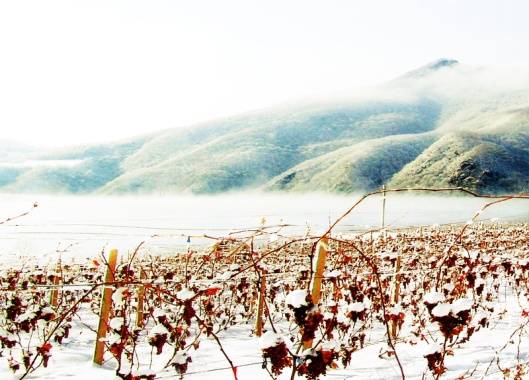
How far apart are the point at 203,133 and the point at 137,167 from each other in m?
36.0

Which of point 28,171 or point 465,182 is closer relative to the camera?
point 465,182

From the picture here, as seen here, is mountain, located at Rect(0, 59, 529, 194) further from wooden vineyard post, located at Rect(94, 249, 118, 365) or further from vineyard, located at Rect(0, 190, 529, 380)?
wooden vineyard post, located at Rect(94, 249, 118, 365)

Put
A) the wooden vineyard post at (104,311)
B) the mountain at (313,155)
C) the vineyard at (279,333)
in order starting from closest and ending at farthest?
the vineyard at (279,333), the wooden vineyard post at (104,311), the mountain at (313,155)

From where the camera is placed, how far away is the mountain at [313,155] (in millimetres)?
104188

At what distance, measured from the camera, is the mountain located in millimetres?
104188

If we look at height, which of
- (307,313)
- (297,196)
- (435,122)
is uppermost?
(435,122)

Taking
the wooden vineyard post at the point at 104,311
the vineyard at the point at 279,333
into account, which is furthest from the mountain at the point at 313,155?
the wooden vineyard post at the point at 104,311

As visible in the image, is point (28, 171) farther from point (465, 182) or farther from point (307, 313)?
point (307, 313)

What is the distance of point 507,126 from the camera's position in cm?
12269

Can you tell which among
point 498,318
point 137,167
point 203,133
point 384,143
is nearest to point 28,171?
point 137,167

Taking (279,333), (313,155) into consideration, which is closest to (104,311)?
(279,333)

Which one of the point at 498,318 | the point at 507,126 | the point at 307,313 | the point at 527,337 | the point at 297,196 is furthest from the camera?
the point at 507,126

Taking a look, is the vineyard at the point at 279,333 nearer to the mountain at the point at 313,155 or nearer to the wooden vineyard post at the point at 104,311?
the wooden vineyard post at the point at 104,311

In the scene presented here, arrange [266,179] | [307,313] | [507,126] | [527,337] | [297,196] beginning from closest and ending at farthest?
1. [307,313]
2. [527,337]
3. [297,196]
4. [507,126]
5. [266,179]
